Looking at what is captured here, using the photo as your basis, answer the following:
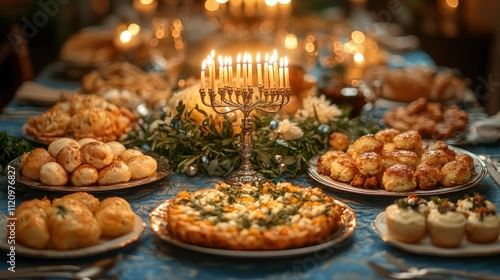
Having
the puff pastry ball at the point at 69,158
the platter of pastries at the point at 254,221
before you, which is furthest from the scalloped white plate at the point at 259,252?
the puff pastry ball at the point at 69,158

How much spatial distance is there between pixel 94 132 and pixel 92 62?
80.0 inches

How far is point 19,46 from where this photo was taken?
4.95 metres

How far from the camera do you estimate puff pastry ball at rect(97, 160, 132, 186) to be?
253cm

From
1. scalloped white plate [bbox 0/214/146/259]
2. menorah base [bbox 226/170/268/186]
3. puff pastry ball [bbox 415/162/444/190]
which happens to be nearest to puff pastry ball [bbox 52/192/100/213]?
scalloped white plate [bbox 0/214/146/259]

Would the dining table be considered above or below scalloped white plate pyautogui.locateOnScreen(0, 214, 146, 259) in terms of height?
below

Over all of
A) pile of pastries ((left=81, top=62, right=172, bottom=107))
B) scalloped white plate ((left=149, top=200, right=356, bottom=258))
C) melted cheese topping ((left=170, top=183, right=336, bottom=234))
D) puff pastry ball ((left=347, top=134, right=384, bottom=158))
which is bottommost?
scalloped white plate ((left=149, top=200, right=356, bottom=258))

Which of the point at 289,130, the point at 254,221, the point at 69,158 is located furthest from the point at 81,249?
the point at 289,130

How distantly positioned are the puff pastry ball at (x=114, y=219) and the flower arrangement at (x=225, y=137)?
74 centimetres

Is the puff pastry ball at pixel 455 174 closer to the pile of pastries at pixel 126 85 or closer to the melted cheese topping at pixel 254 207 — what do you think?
the melted cheese topping at pixel 254 207

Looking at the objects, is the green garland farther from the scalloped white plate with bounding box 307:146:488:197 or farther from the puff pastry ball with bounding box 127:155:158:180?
the puff pastry ball with bounding box 127:155:158:180

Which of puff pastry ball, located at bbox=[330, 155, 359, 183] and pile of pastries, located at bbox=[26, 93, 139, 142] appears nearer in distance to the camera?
puff pastry ball, located at bbox=[330, 155, 359, 183]

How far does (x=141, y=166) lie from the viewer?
2.61 meters

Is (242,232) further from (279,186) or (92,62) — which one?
(92,62)

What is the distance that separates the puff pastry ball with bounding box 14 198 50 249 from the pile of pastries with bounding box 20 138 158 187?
0.48 m
